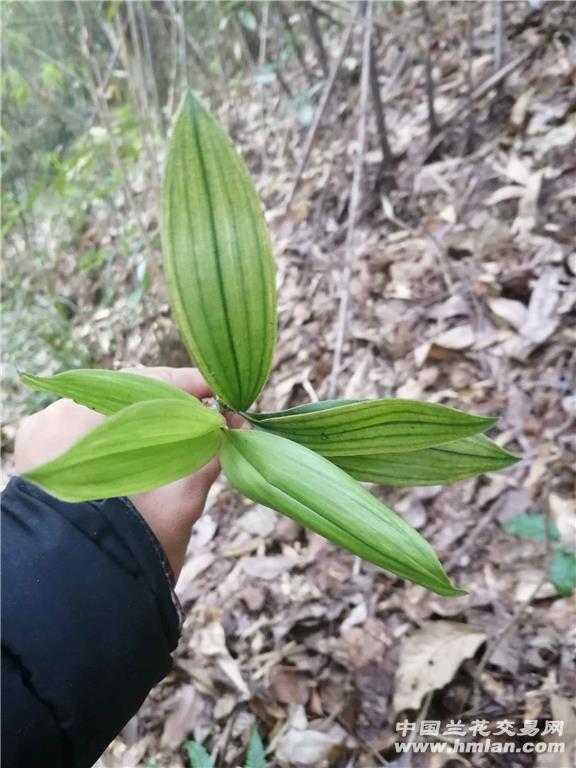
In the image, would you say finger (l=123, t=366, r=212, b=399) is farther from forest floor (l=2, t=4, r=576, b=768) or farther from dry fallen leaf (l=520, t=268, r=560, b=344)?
dry fallen leaf (l=520, t=268, r=560, b=344)

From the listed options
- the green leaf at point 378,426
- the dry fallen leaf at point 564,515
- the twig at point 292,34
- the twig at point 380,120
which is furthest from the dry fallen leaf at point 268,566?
the twig at point 292,34

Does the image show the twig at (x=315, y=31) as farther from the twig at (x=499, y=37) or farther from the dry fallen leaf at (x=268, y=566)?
the dry fallen leaf at (x=268, y=566)

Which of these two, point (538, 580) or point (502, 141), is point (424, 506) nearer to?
point (538, 580)

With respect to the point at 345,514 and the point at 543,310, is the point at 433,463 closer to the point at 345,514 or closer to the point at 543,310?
the point at 345,514

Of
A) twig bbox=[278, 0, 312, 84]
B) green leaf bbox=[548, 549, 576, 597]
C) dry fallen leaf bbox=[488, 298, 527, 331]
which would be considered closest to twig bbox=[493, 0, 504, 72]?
twig bbox=[278, 0, 312, 84]

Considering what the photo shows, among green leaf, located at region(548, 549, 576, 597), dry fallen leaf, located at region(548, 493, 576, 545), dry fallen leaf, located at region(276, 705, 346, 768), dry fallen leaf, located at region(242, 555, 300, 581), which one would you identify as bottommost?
dry fallen leaf, located at region(276, 705, 346, 768)

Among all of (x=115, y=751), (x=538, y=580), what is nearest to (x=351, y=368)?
(x=538, y=580)
